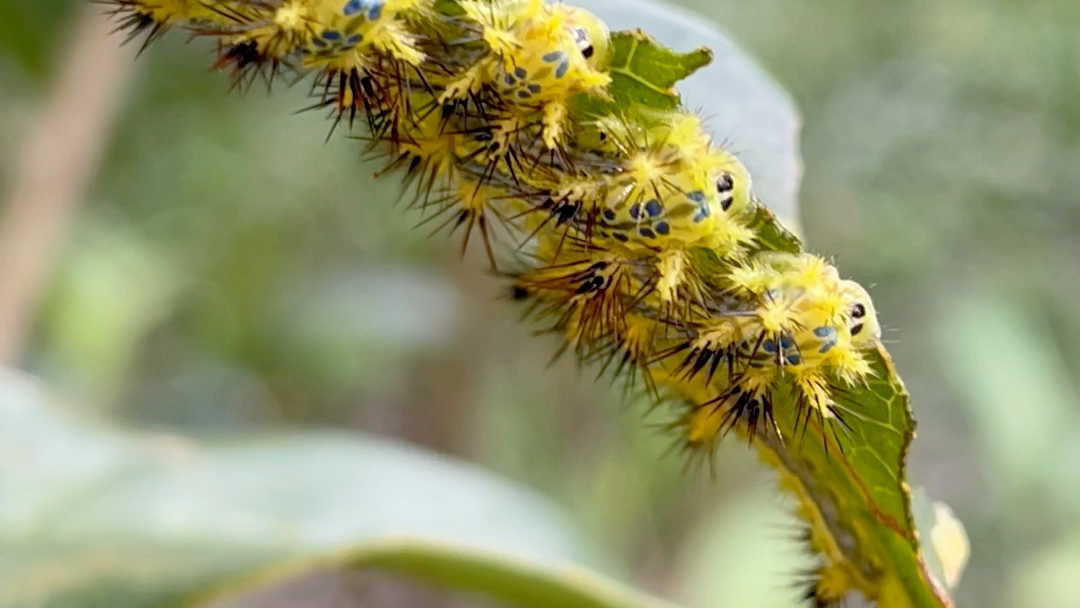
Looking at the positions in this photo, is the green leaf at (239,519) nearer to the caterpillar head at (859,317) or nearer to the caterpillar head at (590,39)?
the caterpillar head at (859,317)

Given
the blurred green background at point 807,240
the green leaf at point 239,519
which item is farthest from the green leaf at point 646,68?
the blurred green background at point 807,240

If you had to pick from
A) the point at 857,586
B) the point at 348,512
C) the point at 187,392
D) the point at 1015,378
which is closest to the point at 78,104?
the point at 348,512

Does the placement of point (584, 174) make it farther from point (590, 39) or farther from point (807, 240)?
point (807, 240)

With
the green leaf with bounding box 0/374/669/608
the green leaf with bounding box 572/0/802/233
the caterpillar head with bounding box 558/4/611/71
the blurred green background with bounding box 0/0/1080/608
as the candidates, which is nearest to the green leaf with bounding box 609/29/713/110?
the caterpillar head with bounding box 558/4/611/71

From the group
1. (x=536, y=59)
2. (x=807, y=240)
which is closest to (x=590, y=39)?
(x=536, y=59)

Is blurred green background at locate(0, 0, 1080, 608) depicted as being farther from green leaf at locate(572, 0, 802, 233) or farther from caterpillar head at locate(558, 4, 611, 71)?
caterpillar head at locate(558, 4, 611, 71)

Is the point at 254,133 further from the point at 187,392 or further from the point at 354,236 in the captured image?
the point at 187,392
